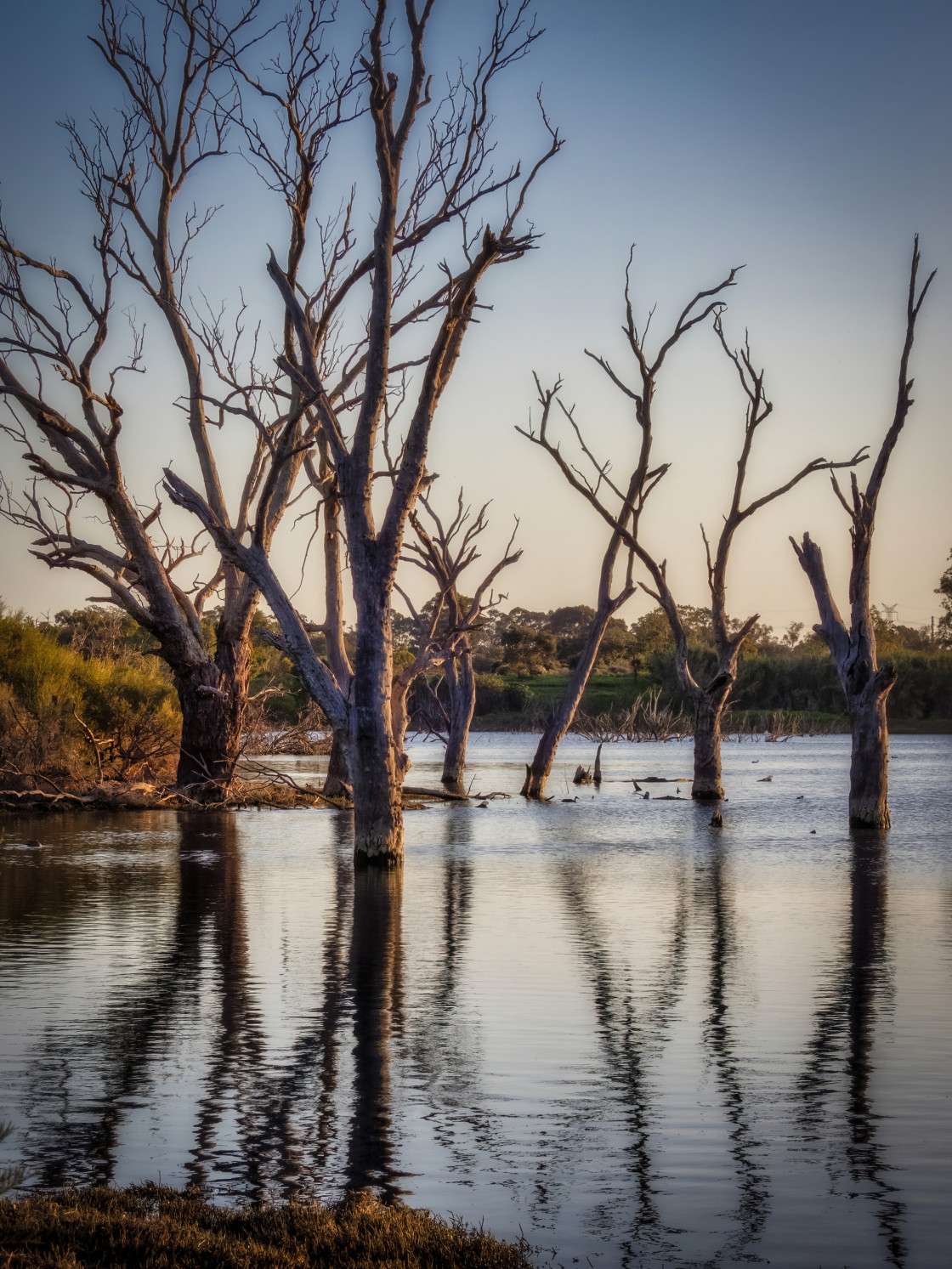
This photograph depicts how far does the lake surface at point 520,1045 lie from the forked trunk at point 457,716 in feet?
47.3

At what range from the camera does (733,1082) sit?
19.7ft

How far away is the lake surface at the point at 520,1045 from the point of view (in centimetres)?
452

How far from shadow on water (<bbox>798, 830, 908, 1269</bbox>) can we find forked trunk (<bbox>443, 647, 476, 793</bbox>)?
62.0ft

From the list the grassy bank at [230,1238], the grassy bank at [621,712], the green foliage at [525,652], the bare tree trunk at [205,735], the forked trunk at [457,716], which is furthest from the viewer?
the green foliage at [525,652]

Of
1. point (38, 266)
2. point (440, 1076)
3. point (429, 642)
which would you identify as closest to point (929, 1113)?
point (440, 1076)

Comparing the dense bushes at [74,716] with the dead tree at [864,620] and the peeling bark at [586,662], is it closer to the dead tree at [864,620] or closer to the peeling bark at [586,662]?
the peeling bark at [586,662]

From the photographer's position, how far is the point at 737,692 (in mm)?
83250

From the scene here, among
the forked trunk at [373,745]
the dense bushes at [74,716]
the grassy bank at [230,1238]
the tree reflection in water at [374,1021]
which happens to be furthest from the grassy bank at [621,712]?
the grassy bank at [230,1238]

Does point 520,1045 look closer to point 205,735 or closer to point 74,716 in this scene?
point 205,735

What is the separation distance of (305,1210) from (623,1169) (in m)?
1.32

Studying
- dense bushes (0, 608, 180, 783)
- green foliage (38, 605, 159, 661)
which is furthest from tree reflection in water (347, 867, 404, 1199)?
green foliage (38, 605, 159, 661)

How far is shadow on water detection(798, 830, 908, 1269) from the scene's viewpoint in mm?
4527

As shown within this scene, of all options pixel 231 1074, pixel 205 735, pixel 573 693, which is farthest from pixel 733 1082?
pixel 573 693

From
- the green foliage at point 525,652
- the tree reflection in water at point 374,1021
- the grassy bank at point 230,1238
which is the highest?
the green foliage at point 525,652
